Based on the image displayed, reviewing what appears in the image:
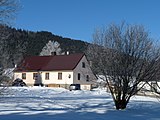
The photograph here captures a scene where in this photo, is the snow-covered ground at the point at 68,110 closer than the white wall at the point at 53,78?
Yes

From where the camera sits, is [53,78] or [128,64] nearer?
[128,64]

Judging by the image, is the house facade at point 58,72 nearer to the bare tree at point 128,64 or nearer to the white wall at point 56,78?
the white wall at point 56,78

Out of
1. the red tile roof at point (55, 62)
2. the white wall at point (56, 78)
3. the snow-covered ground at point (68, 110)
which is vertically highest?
the red tile roof at point (55, 62)

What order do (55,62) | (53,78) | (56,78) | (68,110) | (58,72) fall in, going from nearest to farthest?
(68,110), (58,72), (56,78), (53,78), (55,62)

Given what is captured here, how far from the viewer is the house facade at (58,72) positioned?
70500 millimetres

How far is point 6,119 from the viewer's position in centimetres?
1461

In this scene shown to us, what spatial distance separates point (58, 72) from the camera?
7219 centimetres

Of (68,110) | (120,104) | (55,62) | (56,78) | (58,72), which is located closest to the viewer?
(68,110)

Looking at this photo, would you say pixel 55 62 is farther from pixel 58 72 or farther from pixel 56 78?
pixel 56 78

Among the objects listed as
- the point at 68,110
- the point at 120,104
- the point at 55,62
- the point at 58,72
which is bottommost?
the point at 68,110

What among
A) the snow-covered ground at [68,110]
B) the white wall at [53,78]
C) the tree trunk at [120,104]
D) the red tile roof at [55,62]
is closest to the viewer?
the snow-covered ground at [68,110]

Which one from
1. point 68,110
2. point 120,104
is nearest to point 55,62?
point 120,104

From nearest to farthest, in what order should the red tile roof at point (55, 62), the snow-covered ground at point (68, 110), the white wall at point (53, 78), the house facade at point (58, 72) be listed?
the snow-covered ground at point (68, 110) → the house facade at point (58, 72) → the white wall at point (53, 78) → the red tile roof at point (55, 62)

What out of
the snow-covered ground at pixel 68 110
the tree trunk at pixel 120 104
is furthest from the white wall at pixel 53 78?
the tree trunk at pixel 120 104
